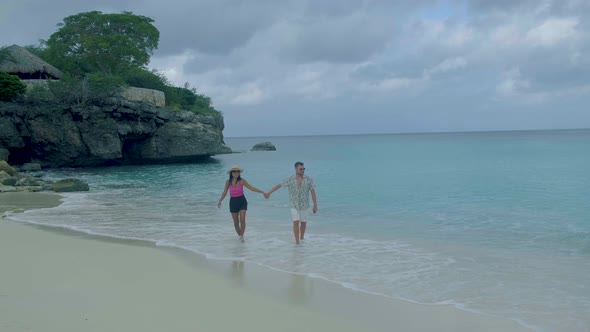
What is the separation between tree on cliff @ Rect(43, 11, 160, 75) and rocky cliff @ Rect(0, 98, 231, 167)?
7819 mm

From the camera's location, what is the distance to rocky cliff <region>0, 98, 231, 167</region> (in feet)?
115

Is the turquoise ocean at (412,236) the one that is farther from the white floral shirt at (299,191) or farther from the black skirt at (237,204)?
the white floral shirt at (299,191)

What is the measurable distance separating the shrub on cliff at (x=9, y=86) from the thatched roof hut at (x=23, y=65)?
5.45 feet

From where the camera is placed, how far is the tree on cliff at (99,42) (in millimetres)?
43750

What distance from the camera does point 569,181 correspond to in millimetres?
26250

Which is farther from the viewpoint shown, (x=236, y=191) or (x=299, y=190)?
(x=236, y=191)

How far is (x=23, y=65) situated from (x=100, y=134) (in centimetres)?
676

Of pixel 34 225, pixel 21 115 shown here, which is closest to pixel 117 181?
pixel 21 115

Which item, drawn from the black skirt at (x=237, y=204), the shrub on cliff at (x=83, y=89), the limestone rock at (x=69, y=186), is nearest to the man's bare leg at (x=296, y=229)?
the black skirt at (x=237, y=204)

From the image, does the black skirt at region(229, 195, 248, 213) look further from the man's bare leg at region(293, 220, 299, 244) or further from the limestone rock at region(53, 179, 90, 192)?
the limestone rock at region(53, 179, 90, 192)

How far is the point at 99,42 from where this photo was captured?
143 ft

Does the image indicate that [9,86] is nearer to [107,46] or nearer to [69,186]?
[107,46]

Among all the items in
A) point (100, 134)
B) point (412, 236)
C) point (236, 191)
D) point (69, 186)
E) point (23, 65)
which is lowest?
point (412, 236)

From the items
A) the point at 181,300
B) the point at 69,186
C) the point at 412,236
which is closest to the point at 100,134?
the point at 69,186
